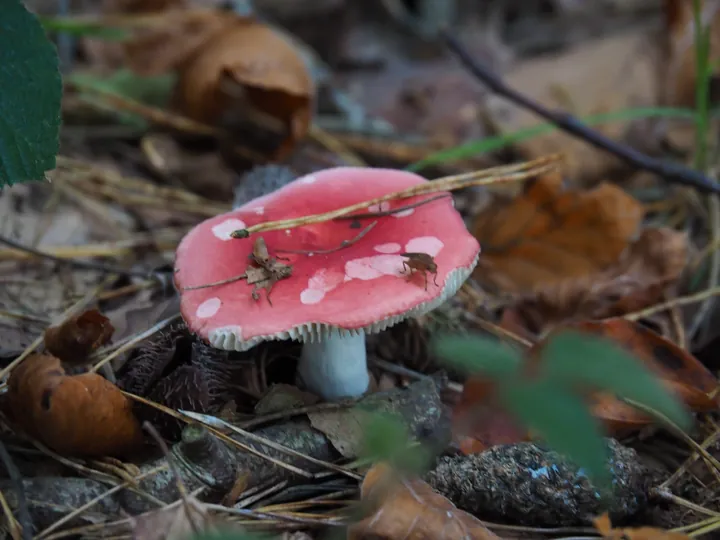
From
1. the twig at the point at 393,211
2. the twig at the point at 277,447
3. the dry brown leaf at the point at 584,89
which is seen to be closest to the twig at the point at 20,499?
the twig at the point at 277,447

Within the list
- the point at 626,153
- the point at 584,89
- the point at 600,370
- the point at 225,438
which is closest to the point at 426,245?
the point at 225,438

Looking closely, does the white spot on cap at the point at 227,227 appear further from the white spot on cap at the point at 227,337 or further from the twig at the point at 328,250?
Answer: the white spot on cap at the point at 227,337

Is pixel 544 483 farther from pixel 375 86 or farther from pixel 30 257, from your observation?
pixel 375 86

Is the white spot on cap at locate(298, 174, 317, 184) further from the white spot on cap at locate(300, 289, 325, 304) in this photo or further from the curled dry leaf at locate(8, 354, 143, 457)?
the curled dry leaf at locate(8, 354, 143, 457)

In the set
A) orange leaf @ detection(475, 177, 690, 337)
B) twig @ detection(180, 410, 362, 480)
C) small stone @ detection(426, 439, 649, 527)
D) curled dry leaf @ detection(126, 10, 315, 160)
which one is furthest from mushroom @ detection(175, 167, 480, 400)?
curled dry leaf @ detection(126, 10, 315, 160)

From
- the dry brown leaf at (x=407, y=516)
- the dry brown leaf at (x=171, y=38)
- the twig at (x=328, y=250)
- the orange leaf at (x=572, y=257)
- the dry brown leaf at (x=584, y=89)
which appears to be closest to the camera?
the dry brown leaf at (x=407, y=516)
